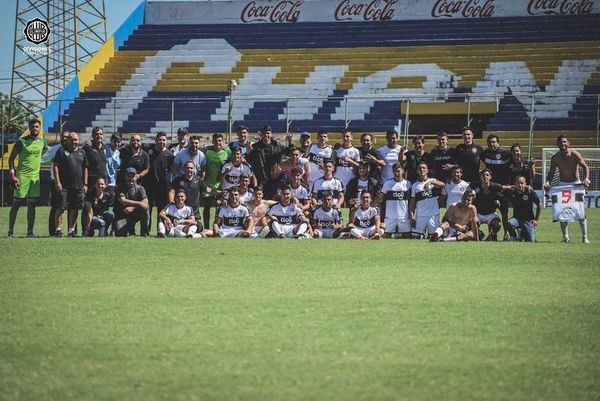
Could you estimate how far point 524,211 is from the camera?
1514cm

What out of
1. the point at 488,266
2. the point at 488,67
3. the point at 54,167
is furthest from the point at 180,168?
the point at 488,67

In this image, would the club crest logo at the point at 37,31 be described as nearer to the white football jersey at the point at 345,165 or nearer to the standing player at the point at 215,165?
the standing player at the point at 215,165

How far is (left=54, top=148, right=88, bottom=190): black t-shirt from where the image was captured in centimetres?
1496

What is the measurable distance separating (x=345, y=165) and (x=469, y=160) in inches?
86.6

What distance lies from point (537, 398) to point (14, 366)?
9.73ft

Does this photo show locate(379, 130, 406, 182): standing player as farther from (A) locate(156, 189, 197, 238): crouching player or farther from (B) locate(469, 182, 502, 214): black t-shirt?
(A) locate(156, 189, 197, 238): crouching player

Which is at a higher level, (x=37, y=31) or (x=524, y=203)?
(x=37, y=31)

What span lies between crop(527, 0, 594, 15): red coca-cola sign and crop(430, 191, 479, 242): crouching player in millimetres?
20885

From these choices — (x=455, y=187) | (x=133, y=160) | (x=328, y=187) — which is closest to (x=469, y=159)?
(x=455, y=187)

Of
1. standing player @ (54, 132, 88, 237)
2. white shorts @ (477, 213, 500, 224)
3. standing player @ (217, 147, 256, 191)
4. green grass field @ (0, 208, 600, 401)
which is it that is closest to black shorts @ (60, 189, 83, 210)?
standing player @ (54, 132, 88, 237)

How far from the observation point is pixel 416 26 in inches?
1378

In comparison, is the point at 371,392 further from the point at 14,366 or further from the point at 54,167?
the point at 54,167

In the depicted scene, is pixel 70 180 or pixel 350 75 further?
pixel 350 75

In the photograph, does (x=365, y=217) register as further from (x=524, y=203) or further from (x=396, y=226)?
(x=524, y=203)
